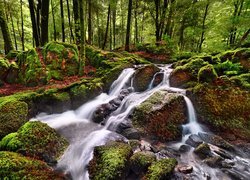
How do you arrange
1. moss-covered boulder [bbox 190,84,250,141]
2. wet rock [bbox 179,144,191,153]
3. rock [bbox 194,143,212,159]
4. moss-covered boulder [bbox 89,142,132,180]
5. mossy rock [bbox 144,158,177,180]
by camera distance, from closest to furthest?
mossy rock [bbox 144,158,177,180], moss-covered boulder [bbox 89,142,132,180], rock [bbox 194,143,212,159], wet rock [bbox 179,144,191,153], moss-covered boulder [bbox 190,84,250,141]

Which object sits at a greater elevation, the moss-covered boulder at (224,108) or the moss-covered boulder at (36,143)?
the moss-covered boulder at (224,108)

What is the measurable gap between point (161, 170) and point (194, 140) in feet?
7.48

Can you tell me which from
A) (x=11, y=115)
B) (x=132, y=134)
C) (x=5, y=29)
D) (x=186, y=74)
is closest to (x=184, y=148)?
(x=132, y=134)

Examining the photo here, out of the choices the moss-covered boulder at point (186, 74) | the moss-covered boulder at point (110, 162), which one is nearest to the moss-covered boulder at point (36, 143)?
the moss-covered boulder at point (110, 162)

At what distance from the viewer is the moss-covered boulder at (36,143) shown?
532 centimetres

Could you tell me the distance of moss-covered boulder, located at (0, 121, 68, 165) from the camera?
5.32 meters

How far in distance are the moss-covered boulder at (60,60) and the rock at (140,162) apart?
21.6 feet

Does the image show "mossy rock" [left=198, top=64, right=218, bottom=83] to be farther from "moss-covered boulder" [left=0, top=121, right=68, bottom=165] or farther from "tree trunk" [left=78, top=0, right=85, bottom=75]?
"moss-covered boulder" [left=0, top=121, right=68, bottom=165]

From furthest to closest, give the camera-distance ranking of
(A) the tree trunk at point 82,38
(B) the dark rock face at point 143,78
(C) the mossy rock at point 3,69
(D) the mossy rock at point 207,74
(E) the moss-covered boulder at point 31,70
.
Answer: (C) the mossy rock at point 3,69
(E) the moss-covered boulder at point 31,70
(B) the dark rock face at point 143,78
(A) the tree trunk at point 82,38
(D) the mossy rock at point 207,74

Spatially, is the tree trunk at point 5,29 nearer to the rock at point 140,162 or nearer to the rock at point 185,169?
the rock at point 140,162

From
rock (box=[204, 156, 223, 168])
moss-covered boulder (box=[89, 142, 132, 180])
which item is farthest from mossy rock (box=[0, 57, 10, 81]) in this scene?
rock (box=[204, 156, 223, 168])

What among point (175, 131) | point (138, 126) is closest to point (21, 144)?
point (138, 126)

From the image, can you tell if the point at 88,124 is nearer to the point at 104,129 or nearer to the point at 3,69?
the point at 104,129

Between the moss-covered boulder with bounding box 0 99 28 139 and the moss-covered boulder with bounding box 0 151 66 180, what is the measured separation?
159 cm
